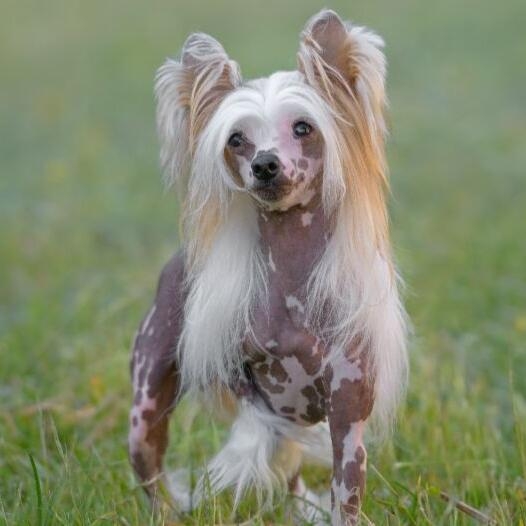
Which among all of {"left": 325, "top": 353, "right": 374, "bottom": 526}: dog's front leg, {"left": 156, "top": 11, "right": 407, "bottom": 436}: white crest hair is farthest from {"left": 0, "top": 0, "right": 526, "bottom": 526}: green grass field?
{"left": 156, "top": 11, "right": 407, "bottom": 436}: white crest hair

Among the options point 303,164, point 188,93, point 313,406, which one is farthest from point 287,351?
point 188,93

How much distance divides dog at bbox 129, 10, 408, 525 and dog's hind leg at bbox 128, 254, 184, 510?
0.16 m

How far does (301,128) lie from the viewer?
119 inches

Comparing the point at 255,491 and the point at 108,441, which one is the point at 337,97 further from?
the point at 108,441

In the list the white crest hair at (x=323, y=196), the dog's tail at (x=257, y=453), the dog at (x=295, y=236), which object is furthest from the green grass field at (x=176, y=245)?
the white crest hair at (x=323, y=196)

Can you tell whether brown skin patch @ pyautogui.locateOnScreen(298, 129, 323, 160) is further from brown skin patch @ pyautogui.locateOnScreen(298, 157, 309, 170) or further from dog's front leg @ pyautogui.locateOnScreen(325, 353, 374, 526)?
dog's front leg @ pyautogui.locateOnScreen(325, 353, 374, 526)

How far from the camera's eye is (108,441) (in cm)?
441

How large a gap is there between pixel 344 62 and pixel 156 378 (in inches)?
39.2

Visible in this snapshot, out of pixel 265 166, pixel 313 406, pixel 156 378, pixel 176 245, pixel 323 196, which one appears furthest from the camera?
pixel 176 245

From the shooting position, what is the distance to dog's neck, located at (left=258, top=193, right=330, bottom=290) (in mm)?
3102

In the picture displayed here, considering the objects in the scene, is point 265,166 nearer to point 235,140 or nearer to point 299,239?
point 235,140

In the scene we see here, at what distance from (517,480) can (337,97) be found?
1363 mm

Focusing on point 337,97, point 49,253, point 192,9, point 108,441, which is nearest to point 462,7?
point 192,9

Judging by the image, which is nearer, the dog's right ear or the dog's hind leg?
the dog's right ear
